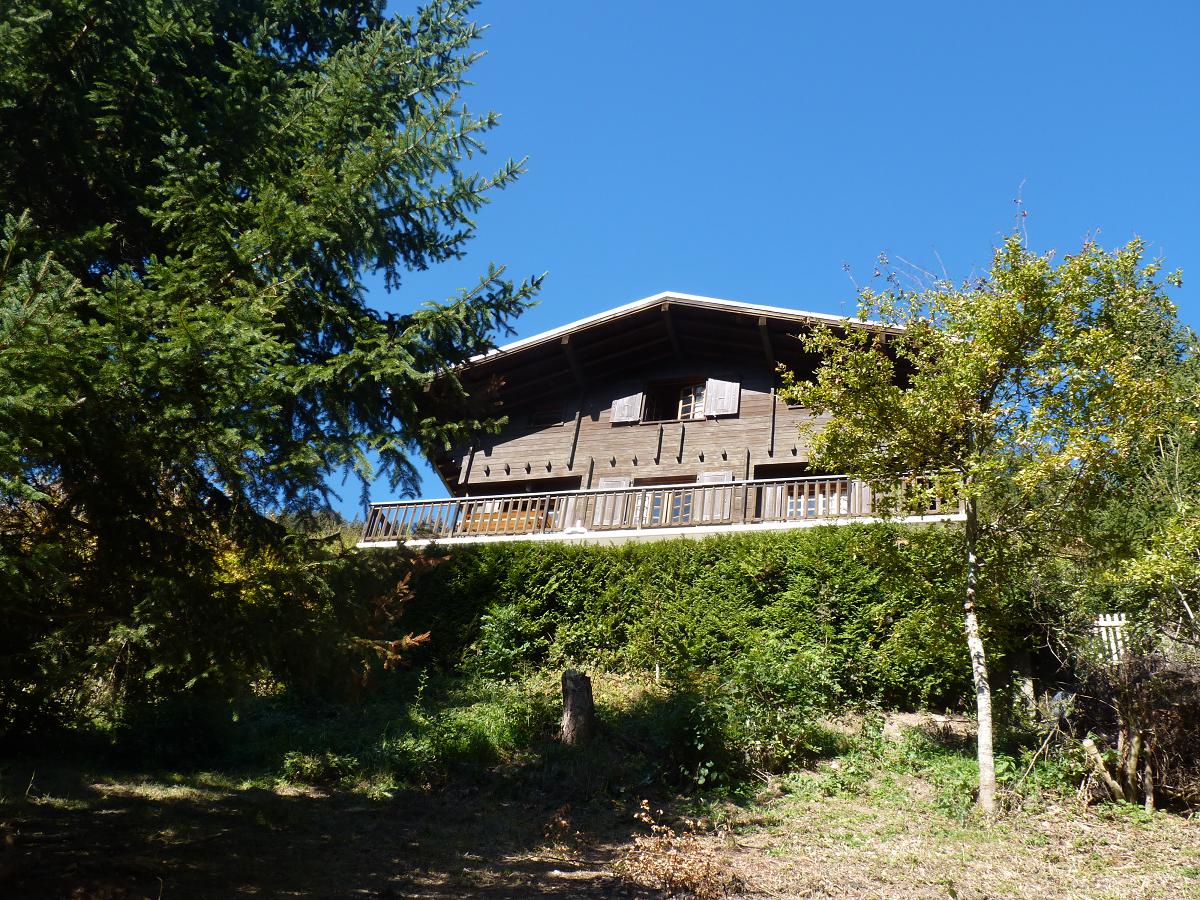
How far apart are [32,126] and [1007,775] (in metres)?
11.1

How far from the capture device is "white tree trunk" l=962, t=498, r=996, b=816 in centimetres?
909

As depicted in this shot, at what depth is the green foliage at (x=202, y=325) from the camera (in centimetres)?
580

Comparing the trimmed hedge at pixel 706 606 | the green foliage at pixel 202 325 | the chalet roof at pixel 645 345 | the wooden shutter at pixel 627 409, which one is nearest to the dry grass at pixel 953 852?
the trimmed hedge at pixel 706 606

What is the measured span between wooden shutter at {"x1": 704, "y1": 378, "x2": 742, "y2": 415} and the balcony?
3.03 metres

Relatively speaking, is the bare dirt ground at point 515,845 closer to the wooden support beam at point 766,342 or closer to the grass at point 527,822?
the grass at point 527,822

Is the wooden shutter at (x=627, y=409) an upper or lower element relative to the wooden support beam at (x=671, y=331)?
lower

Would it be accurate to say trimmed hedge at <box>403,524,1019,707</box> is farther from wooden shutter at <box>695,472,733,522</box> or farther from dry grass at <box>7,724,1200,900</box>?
dry grass at <box>7,724,1200,900</box>

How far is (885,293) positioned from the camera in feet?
37.3

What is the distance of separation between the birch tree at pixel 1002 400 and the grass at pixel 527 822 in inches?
46.6

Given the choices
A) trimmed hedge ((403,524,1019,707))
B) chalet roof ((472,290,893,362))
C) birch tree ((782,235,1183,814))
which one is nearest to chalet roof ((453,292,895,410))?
chalet roof ((472,290,893,362))

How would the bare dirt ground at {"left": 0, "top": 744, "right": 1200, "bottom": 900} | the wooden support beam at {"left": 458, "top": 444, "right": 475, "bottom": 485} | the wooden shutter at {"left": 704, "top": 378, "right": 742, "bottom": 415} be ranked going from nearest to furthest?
the bare dirt ground at {"left": 0, "top": 744, "right": 1200, "bottom": 900} → the wooden shutter at {"left": 704, "top": 378, "right": 742, "bottom": 415} → the wooden support beam at {"left": 458, "top": 444, "right": 475, "bottom": 485}

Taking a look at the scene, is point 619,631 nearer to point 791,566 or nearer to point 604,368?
point 791,566

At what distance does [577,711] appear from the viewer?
38.2 feet

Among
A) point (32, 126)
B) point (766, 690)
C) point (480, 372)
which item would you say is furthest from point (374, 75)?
point (480, 372)
